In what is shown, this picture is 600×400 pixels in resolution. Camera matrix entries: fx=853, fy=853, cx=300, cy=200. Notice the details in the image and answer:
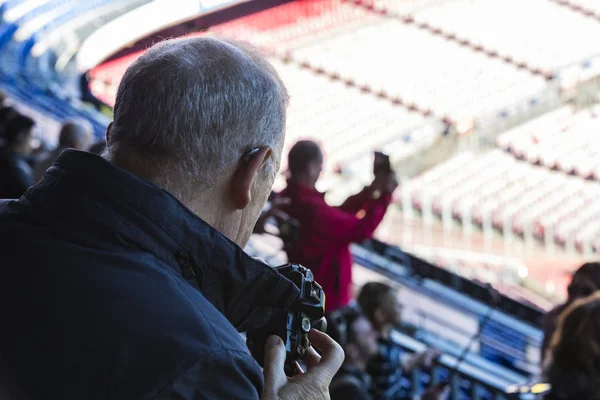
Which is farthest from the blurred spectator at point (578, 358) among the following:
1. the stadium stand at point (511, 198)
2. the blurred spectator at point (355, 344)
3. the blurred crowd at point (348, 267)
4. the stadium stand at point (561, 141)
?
the stadium stand at point (561, 141)

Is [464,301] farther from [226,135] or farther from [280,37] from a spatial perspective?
[280,37]

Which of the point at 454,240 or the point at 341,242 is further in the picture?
the point at 454,240

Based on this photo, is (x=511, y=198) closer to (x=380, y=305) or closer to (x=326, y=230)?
(x=380, y=305)

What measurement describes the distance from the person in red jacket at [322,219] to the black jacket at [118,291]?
84.7 inches

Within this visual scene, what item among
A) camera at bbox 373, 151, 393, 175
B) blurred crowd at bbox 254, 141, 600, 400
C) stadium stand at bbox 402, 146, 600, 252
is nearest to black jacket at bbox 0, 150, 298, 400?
blurred crowd at bbox 254, 141, 600, 400

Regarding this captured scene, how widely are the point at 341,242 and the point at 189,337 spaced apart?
237 cm

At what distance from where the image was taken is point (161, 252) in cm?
83

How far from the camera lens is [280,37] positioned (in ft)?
56.3

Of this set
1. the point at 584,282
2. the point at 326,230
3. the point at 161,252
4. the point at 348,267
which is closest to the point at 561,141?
the point at 584,282

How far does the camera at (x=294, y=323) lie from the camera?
0.92 metres

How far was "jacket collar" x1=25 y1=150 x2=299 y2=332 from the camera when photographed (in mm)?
816

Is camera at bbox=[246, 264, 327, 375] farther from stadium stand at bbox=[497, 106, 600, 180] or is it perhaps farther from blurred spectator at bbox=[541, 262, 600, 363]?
stadium stand at bbox=[497, 106, 600, 180]

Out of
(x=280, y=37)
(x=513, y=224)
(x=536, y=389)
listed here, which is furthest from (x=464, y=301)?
(x=280, y=37)

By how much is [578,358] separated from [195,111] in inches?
54.0
